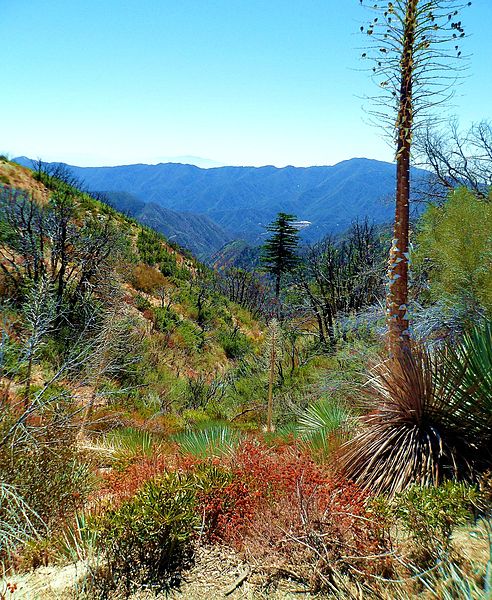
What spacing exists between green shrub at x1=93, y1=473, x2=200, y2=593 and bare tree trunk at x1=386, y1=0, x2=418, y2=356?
2672 millimetres

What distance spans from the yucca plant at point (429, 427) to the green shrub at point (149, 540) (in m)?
1.49

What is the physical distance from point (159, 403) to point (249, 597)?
6.80 m

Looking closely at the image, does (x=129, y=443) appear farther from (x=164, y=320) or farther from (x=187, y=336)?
(x=164, y=320)

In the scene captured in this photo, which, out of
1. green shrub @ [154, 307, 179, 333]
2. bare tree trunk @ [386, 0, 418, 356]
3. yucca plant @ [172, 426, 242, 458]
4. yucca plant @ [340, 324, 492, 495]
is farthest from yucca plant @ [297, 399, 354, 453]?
green shrub @ [154, 307, 179, 333]

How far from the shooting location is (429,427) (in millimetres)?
3143

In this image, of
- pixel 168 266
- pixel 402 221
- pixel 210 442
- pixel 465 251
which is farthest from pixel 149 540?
pixel 168 266

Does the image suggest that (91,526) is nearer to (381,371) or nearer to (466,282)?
(381,371)

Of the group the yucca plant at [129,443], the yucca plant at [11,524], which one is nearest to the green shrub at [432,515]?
the yucca plant at [11,524]

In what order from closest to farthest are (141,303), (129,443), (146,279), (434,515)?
(434,515) → (129,443) → (141,303) → (146,279)

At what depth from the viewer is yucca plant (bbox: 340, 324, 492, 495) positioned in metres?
2.94

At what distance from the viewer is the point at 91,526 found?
2715 mm

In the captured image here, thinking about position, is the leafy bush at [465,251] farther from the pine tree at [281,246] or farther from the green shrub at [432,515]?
the pine tree at [281,246]

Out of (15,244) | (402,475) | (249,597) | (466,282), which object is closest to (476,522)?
(402,475)

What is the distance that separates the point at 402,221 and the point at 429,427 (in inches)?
86.4
